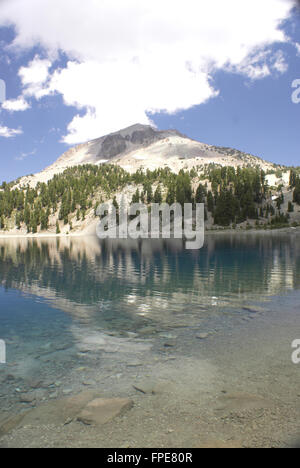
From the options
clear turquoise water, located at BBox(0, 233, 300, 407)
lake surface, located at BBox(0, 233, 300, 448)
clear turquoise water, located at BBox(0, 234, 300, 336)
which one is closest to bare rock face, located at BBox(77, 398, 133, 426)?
lake surface, located at BBox(0, 233, 300, 448)

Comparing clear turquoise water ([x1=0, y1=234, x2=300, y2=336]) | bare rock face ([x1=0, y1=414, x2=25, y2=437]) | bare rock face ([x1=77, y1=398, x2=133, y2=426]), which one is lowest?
clear turquoise water ([x1=0, y1=234, x2=300, y2=336])

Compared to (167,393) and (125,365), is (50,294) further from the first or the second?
(167,393)

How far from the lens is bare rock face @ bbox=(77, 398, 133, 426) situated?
26.8ft

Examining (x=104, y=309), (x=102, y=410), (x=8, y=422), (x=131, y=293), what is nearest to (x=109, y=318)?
(x=104, y=309)

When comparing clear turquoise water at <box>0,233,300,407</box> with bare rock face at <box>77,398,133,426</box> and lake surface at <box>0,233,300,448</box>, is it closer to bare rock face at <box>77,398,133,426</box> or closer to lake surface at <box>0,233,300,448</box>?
A: lake surface at <box>0,233,300,448</box>

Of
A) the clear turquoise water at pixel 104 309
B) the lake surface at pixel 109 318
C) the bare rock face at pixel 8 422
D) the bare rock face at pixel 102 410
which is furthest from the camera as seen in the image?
the clear turquoise water at pixel 104 309

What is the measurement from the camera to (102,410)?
28.3ft

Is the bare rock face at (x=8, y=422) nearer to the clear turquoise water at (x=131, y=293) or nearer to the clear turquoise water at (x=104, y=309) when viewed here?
the clear turquoise water at (x=104, y=309)

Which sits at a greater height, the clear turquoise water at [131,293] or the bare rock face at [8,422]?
the bare rock face at [8,422]

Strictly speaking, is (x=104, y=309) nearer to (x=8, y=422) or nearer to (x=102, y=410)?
(x=102, y=410)

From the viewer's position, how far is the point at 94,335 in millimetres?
15430

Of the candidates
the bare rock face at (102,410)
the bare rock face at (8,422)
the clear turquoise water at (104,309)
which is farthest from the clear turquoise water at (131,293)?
the bare rock face at (8,422)

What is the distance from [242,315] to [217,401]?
9965 millimetres

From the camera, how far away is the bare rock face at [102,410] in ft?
26.8
